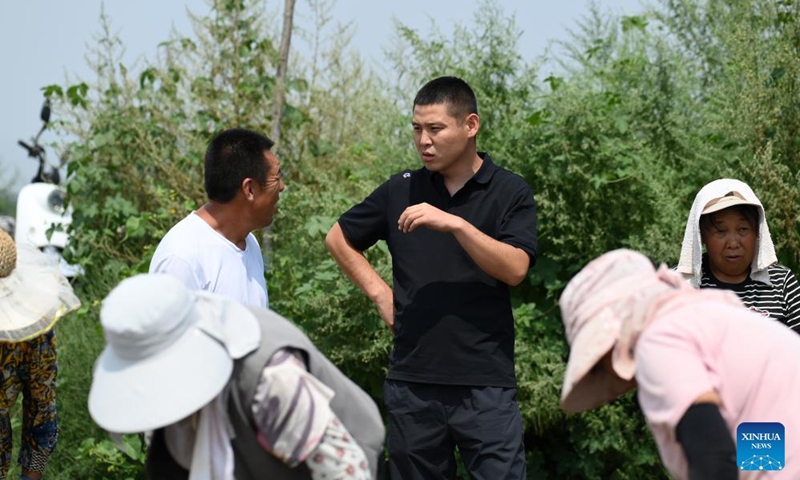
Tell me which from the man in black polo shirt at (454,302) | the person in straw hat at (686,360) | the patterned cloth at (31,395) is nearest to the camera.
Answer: the person in straw hat at (686,360)

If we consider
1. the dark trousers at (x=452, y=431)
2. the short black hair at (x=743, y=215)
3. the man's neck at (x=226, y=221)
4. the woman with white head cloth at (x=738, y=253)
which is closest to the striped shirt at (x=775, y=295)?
the woman with white head cloth at (x=738, y=253)

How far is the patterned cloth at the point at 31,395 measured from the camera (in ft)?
Answer: 15.9

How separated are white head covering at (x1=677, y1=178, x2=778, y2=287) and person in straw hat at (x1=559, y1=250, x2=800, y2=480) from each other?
5.86ft

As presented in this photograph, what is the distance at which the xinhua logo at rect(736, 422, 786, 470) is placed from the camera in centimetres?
262

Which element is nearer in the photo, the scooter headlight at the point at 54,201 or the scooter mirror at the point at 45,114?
the scooter mirror at the point at 45,114

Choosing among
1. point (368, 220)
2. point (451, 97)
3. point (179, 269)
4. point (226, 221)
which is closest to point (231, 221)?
point (226, 221)

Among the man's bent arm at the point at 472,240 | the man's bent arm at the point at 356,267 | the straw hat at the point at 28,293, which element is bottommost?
the straw hat at the point at 28,293

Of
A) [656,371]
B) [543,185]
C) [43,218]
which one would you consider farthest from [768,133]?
[43,218]

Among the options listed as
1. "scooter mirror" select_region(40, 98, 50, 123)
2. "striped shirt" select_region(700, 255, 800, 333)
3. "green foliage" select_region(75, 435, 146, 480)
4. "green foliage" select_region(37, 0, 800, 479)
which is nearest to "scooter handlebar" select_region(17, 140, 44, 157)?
"scooter mirror" select_region(40, 98, 50, 123)

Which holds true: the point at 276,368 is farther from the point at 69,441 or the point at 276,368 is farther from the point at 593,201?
the point at 69,441

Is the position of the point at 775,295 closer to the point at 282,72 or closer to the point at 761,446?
the point at 761,446

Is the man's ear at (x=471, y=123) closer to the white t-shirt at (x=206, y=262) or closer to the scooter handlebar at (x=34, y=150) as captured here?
the white t-shirt at (x=206, y=262)

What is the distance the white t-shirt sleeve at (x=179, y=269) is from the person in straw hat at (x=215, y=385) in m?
1.34

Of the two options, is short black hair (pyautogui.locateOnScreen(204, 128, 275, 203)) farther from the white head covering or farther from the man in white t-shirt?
the white head covering
